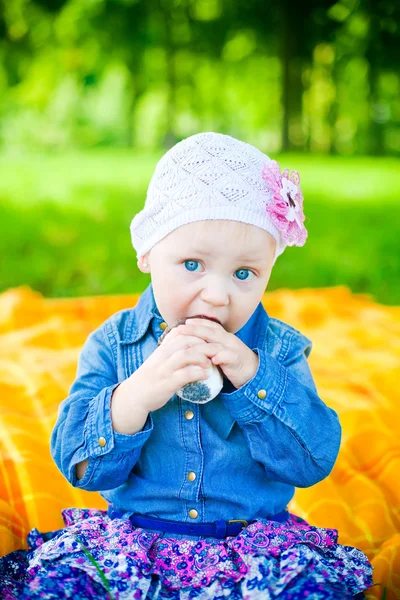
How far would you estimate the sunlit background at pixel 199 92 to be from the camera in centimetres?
506

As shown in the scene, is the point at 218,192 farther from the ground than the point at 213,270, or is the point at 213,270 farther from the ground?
the point at 218,192

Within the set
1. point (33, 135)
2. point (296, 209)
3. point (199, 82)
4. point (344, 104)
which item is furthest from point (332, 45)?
point (296, 209)

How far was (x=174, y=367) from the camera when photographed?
1.17 metres

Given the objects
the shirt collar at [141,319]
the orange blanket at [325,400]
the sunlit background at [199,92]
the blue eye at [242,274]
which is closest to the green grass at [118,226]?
the sunlit background at [199,92]

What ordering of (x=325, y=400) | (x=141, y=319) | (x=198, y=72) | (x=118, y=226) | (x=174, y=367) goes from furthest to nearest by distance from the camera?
(x=198, y=72), (x=118, y=226), (x=325, y=400), (x=141, y=319), (x=174, y=367)

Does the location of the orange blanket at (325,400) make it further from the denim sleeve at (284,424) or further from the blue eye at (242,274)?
the blue eye at (242,274)

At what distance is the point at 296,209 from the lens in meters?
1.29

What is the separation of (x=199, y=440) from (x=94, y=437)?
0.19m

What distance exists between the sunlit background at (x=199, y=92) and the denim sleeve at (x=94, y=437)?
3.41 m


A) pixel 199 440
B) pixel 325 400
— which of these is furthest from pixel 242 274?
pixel 325 400

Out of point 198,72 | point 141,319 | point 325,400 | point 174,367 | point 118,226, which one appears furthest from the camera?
point 198,72

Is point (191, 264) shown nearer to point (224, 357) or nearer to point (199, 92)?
point (224, 357)

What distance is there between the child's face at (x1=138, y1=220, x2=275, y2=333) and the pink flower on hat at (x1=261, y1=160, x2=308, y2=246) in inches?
1.6

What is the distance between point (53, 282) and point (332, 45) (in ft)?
10.6
